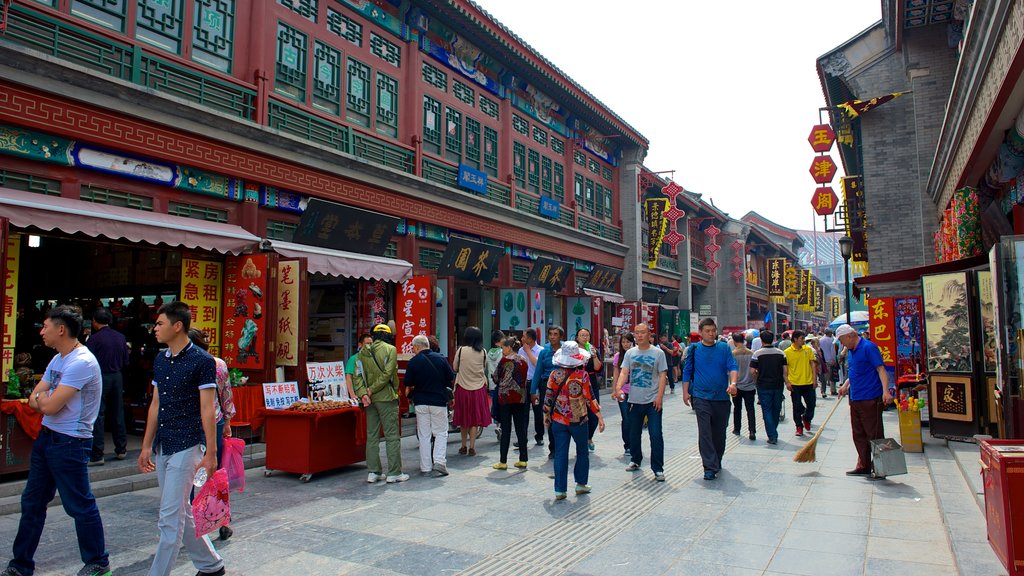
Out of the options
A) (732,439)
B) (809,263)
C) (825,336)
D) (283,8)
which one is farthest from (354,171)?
(809,263)

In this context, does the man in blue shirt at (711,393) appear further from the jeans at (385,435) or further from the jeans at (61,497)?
the jeans at (61,497)

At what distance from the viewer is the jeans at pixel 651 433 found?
7.70 metres

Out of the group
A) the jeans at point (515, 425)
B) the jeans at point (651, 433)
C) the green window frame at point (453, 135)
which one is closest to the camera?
the jeans at point (651, 433)

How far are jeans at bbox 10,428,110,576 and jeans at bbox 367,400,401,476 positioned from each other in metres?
3.58

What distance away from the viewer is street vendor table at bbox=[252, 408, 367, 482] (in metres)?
7.75

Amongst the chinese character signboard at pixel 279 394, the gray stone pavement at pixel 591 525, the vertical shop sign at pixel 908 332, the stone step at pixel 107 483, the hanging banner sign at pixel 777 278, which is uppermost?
the hanging banner sign at pixel 777 278

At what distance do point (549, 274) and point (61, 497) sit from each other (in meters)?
15.4

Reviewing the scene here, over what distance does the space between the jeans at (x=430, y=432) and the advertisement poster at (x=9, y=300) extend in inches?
174

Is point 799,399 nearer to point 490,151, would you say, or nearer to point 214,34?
point 490,151

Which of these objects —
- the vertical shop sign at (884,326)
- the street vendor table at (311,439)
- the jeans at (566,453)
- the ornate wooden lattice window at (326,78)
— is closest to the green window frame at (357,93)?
the ornate wooden lattice window at (326,78)

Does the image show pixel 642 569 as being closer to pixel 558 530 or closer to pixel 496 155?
pixel 558 530

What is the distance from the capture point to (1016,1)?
5891 mm

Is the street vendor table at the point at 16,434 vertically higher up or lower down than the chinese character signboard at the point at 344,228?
lower down

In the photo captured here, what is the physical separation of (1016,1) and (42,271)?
49.7 feet
